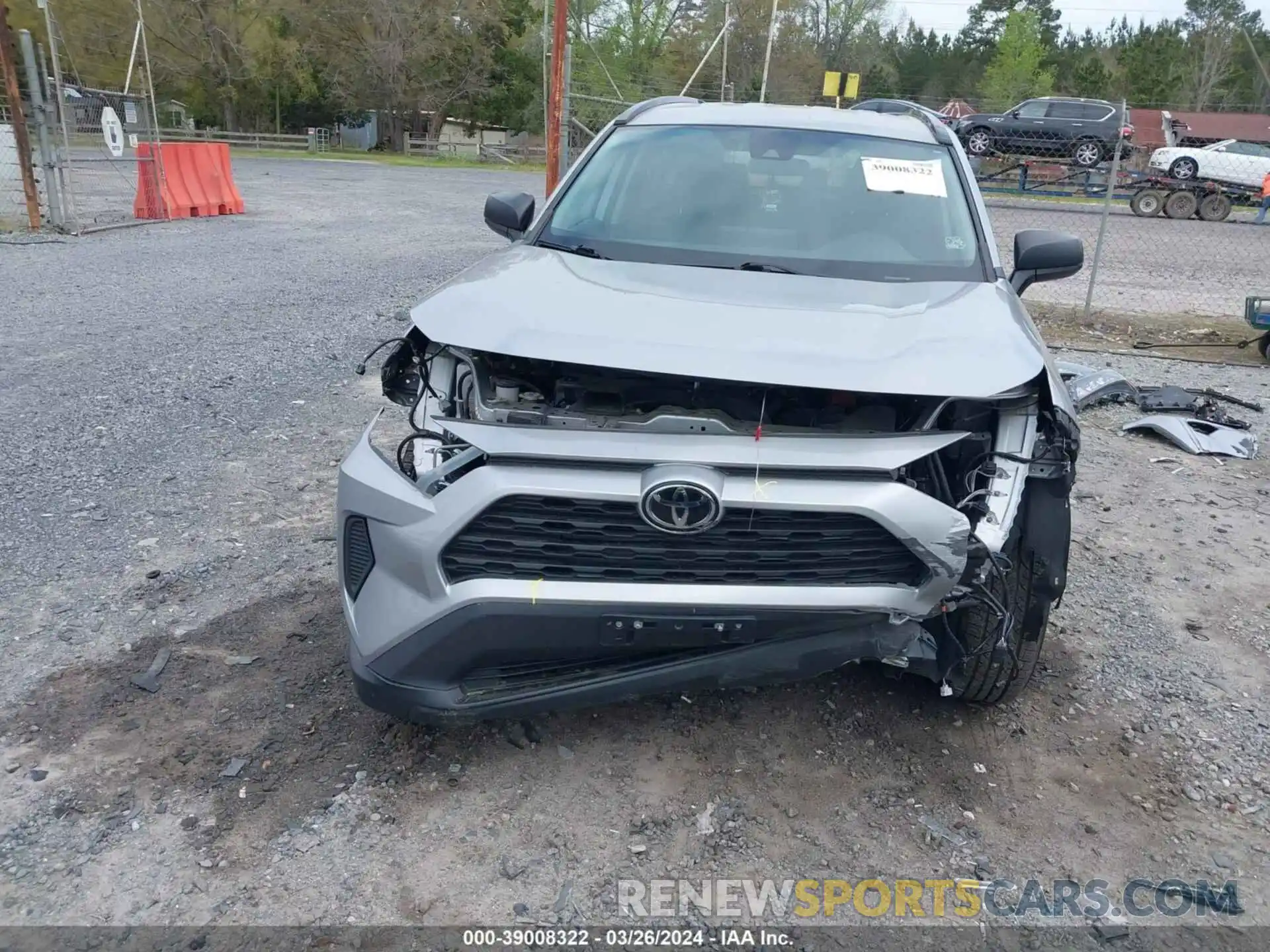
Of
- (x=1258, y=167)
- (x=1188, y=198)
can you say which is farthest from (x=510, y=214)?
(x=1258, y=167)

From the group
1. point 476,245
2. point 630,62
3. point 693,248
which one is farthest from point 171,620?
point 630,62

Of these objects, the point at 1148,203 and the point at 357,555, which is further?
the point at 1148,203

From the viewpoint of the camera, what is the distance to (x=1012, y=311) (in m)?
3.19

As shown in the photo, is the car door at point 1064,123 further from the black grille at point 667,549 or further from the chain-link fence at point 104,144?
the black grille at point 667,549

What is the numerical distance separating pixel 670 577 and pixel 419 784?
3.27 feet

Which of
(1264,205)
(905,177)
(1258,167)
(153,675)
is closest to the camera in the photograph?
(153,675)

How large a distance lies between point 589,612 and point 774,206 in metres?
2.11

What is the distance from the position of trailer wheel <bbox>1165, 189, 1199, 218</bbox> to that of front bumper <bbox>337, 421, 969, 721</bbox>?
23338 millimetres

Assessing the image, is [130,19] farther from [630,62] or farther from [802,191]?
[802,191]

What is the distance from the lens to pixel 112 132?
14805mm

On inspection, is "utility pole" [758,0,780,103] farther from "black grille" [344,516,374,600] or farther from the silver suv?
"black grille" [344,516,374,600]

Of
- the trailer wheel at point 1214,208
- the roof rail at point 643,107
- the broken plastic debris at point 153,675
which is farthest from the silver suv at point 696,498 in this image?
the trailer wheel at point 1214,208

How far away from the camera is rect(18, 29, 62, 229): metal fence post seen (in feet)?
38.2

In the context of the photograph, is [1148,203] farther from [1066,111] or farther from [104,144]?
[104,144]
